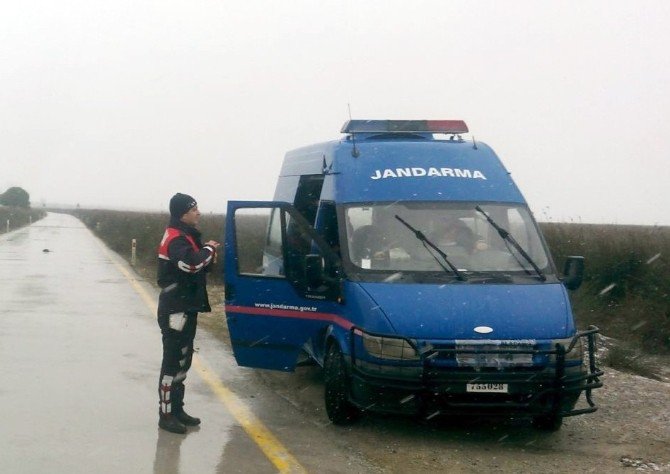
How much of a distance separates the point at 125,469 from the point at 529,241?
3.90 m

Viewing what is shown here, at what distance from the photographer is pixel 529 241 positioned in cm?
780

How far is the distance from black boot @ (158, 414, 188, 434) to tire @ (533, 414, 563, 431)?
2.86 metres

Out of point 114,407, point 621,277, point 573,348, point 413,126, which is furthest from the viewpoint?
point 621,277

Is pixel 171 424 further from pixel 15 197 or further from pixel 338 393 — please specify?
pixel 15 197

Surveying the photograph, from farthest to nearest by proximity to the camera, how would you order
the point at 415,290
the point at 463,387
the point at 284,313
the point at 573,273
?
1. the point at 284,313
2. the point at 573,273
3. the point at 415,290
4. the point at 463,387

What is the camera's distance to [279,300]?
8.03m

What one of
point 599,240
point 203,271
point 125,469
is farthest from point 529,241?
point 599,240

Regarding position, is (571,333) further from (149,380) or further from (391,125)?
(149,380)

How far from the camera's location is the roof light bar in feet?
29.8

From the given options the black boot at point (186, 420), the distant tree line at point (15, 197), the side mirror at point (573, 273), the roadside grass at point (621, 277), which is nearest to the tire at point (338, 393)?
the black boot at point (186, 420)

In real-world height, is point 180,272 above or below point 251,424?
above

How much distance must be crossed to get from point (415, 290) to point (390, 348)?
1.89ft

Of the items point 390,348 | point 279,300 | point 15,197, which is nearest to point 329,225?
point 279,300

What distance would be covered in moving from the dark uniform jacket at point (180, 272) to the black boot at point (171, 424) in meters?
0.84
